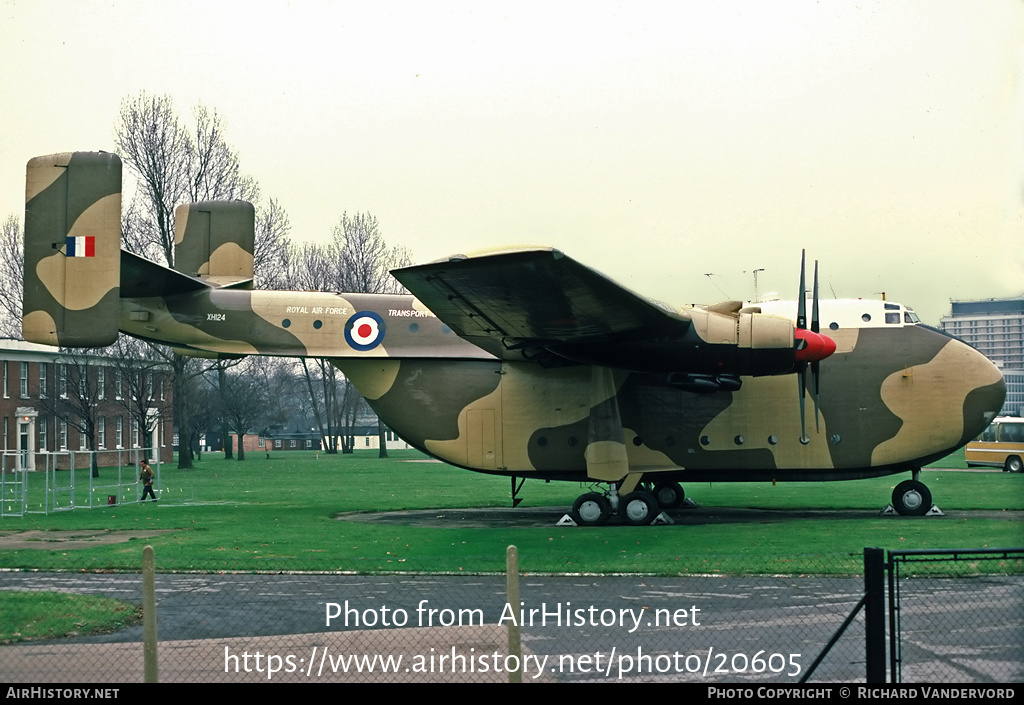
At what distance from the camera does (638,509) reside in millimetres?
19625

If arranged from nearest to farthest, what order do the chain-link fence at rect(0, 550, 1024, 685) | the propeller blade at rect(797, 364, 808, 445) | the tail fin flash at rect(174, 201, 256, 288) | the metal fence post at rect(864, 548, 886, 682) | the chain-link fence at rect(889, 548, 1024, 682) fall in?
the metal fence post at rect(864, 548, 886, 682) → the chain-link fence at rect(889, 548, 1024, 682) → the chain-link fence at rect(0, 550, 1024, 685) → the propeller blade at rect(797, 364, 808, 445) → the tail fin flash at rect(174, 201, 256, 288)

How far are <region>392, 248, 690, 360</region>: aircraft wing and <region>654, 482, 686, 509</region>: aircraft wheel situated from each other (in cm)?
521

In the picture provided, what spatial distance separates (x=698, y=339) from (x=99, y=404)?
47.9 meters

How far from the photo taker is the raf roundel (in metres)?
21.3

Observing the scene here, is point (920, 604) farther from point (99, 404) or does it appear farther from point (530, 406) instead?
point (99, 404)

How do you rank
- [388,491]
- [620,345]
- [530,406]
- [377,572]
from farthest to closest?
[388,491] → [530,406] → [620,345] → [377,572]

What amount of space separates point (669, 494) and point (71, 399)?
44298 mm

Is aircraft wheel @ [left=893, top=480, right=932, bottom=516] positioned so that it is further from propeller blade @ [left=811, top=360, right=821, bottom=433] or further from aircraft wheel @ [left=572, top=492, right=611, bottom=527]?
aircraft wheel @ [left=572, top=492, right=611, bottom=527]

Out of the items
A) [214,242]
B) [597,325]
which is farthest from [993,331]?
[214,242]

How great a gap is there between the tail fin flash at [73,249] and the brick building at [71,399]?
33337 millimetres

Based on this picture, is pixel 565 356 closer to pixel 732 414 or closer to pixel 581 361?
pixel 581 361

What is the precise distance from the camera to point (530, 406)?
20.4 metres

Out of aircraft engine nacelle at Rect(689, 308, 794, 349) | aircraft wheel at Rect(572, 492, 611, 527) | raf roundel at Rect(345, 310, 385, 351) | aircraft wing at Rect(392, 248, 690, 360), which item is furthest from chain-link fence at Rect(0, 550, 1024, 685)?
raf roundel at Rect(345, 310, 385, 351)
